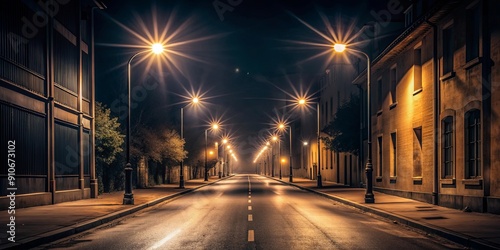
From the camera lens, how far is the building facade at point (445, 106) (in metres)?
17.5

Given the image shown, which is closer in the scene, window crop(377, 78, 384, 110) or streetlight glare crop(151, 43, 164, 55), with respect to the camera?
streetlight glare crop(151, 43, 164, 55)

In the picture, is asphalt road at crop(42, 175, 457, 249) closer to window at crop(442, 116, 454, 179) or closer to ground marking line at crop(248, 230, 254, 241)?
ground marking line at crop(248, 230, 254, 241)

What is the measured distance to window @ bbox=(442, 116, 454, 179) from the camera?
69.5ft

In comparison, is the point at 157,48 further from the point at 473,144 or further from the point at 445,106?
the point at 473,144

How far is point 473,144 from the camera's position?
19.0 metres

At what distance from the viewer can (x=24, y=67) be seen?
66.8 feet

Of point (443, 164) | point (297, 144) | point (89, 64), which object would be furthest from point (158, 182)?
point (297, 144)

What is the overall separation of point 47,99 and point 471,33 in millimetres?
16923

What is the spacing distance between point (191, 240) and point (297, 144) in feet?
264

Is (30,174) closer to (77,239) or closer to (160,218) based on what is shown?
(160,218)

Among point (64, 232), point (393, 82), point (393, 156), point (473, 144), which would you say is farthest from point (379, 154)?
point (64, 232)

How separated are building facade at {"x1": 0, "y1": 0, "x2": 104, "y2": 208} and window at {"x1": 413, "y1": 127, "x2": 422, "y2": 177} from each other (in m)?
16.3

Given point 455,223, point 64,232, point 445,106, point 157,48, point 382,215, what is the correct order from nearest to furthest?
point 64,232, point 455,223, point 382,215, point 445,106, point 157,48

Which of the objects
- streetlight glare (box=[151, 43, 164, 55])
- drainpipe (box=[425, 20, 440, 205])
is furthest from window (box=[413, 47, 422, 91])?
streetlight glare (box=[151, 43, 164, 55])
